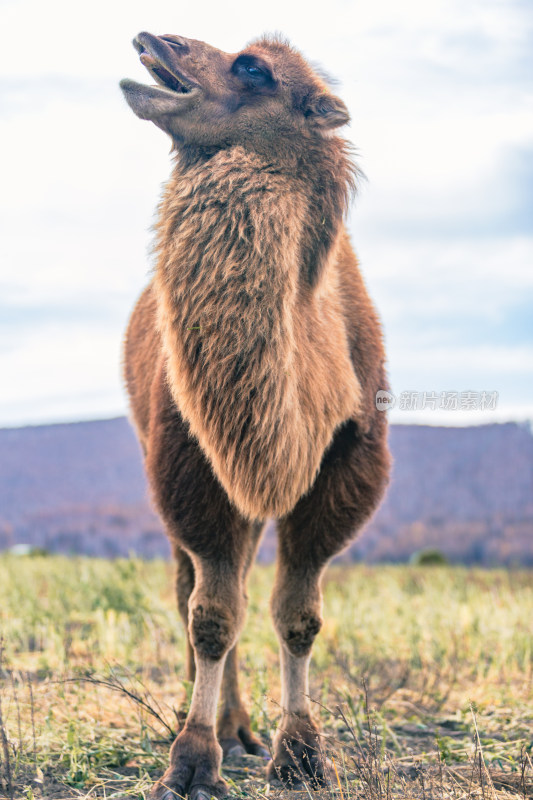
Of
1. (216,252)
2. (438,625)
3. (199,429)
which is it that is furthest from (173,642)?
(216,252)

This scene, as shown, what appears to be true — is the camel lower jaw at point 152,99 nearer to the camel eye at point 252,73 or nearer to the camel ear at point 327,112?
the camel eye at point 252,73

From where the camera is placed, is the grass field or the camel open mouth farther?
the camel open mouth

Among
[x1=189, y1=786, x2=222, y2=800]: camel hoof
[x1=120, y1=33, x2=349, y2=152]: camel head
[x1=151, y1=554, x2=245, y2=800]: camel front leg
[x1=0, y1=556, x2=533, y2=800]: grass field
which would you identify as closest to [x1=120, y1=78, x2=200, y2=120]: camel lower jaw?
[x1=120, y1=33, x2=349, y2=152]: camel head

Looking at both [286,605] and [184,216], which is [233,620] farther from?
[184,216]

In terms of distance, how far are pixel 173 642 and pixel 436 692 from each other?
88.9 inches

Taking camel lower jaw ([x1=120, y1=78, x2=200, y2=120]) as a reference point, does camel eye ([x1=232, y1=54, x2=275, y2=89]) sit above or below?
above

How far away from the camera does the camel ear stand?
131 inches

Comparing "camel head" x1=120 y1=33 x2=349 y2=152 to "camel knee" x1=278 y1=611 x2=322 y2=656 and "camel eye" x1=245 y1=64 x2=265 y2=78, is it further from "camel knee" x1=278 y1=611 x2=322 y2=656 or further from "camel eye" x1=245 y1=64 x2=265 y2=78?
"camel knee" x1=278 y1=611 x2=322 y2=656

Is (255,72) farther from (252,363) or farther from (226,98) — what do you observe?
(252,363)

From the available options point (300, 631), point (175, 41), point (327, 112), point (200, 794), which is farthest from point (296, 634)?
point (175, 41)

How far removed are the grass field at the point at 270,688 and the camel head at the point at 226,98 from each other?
2.25 meters

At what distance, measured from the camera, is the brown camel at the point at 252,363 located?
3035 mm

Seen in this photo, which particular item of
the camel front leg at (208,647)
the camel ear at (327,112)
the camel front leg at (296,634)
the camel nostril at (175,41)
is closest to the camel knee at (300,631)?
the camel front leg at (296,634)

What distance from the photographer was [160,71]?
11.0 feet
